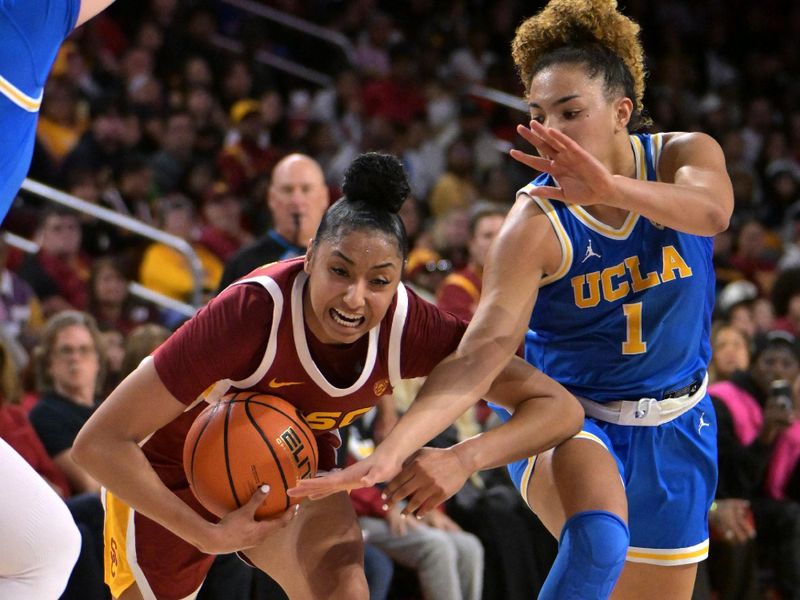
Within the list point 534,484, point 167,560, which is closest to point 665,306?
point 534,484

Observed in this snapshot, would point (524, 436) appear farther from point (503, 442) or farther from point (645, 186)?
point (645, 186)

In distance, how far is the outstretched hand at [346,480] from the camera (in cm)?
300

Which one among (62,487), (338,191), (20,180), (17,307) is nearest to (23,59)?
(20,180)

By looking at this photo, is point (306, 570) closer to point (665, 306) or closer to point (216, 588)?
point (665, 306)

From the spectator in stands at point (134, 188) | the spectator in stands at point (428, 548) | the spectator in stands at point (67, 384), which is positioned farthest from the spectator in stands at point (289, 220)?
the spectator in stands at point (134, 188)

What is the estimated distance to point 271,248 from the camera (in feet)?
18.1

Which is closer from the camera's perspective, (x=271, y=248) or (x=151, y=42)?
(x=271, y=248)

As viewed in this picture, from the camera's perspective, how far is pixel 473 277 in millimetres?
6566

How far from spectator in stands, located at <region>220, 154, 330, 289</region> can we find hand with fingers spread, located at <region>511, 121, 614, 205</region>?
2.46 metres

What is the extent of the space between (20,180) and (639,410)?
5.90 ft

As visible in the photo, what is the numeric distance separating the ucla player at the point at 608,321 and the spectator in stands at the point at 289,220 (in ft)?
6.49

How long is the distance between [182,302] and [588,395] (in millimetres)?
4714

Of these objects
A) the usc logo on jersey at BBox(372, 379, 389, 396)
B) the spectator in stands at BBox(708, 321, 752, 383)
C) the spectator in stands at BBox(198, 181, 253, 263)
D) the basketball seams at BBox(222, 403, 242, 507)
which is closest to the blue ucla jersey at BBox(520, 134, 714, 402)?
the usc logo on jersey at BBox(372, 379, 389, 396)

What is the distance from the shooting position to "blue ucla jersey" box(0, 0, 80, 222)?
8.50ft
